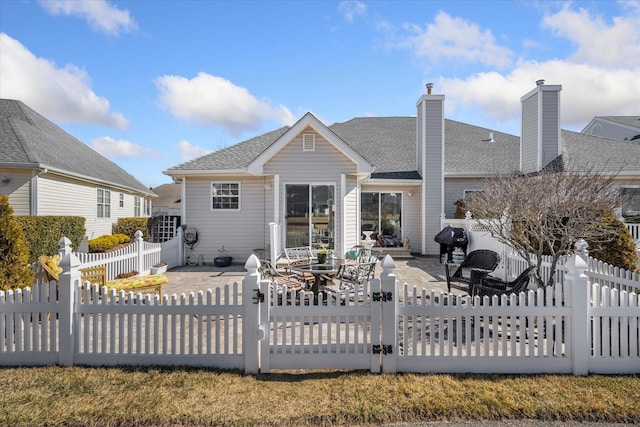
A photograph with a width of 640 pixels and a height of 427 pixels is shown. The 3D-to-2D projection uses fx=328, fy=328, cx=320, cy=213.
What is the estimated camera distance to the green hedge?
30.2ft

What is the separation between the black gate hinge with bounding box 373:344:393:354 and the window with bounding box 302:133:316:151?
8035 mm

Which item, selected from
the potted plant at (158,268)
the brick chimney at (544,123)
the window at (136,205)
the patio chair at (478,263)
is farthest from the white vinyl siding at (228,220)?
the brick chimney at (544,123)

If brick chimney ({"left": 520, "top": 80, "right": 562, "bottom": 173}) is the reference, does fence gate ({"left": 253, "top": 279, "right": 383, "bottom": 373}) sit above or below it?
below

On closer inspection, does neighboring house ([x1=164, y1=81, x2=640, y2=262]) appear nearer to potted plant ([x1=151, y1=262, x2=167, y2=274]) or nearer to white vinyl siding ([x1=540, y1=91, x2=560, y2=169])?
white vinyl siding ([x1=540, y1=91, x2=560, y2=169])

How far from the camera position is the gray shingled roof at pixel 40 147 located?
1156cm

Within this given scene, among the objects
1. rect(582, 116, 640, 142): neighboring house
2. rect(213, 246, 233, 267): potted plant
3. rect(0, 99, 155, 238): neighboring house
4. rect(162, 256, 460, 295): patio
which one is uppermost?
rect(582, 116, 640, 142): neighboring house

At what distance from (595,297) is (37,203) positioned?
15.2 meters

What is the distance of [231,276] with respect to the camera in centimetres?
978

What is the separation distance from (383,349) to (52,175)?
562 inches

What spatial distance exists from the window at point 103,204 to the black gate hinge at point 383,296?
16.6m

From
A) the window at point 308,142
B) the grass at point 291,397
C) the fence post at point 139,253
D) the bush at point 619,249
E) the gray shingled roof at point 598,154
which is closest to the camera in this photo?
the grass at point 291,397

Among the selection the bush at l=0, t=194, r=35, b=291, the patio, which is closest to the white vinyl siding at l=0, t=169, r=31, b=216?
the patio

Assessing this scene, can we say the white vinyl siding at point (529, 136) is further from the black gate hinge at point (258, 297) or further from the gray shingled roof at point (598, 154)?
the black gate hinge at point (258, 297)

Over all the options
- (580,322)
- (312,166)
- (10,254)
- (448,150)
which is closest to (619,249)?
(580,322)
